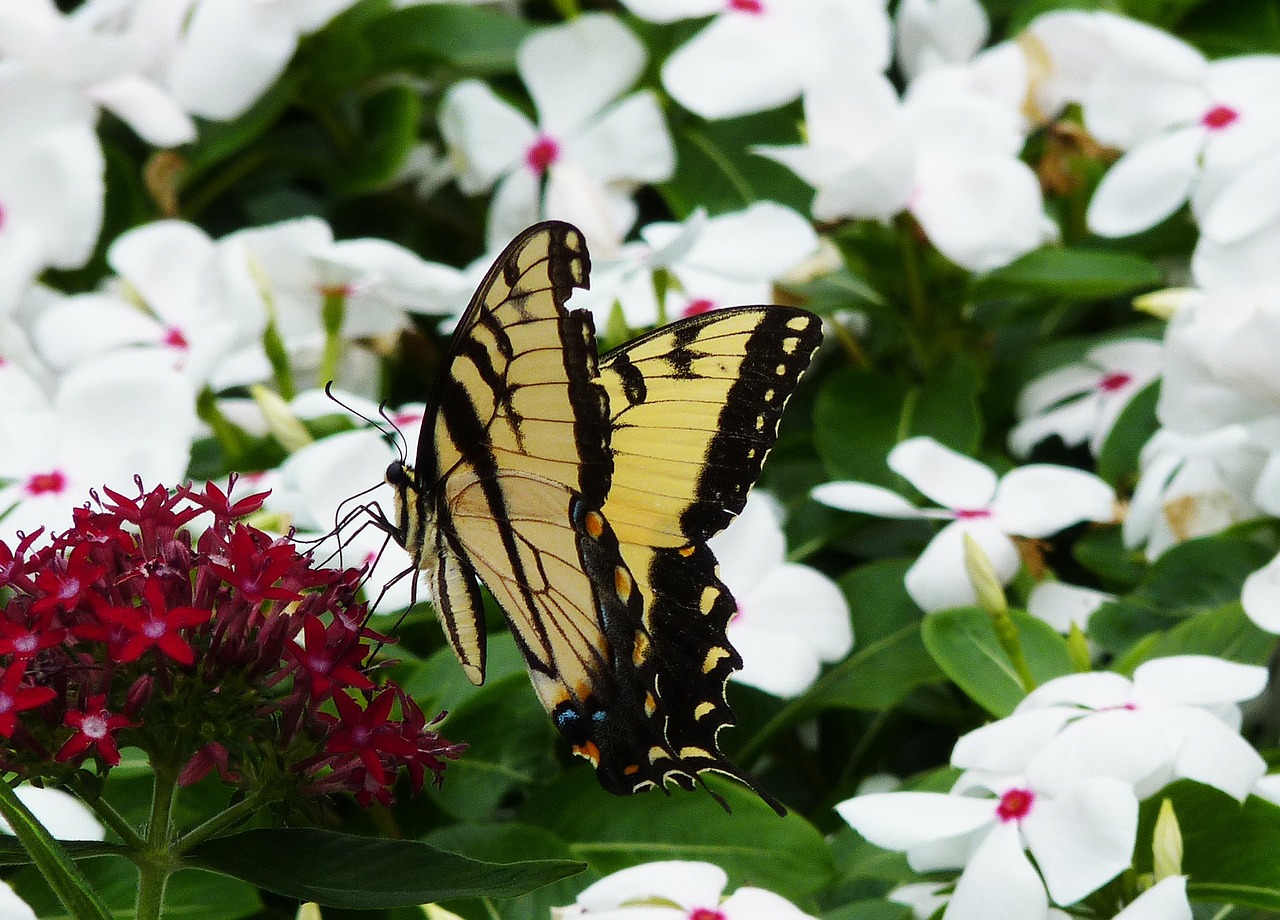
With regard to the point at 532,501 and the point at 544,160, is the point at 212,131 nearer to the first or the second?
the point at 544,160

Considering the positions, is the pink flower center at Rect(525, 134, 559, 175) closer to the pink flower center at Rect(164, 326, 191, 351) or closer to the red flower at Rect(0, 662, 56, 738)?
the pink flower center at Rect(164, 326, 191, 351)

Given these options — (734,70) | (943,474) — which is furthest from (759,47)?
(943,474)

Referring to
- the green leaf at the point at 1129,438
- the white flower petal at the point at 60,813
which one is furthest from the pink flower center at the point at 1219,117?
the white flower petal at the point at 60,813

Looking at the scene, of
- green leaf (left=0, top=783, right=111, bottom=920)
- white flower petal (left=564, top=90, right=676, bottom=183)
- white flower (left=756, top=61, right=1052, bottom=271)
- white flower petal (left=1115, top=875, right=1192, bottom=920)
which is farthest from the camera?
white flower petal (left=564, top=90, right=676, bottom=183)

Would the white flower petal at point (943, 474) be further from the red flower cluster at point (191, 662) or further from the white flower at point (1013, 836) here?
the red flower cluster at point (191, 662)

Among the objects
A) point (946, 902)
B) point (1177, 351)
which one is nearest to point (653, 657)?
point (946, 902)

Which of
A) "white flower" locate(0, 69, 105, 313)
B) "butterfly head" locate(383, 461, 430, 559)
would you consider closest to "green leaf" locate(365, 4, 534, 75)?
"white flower" locate(0, 69, 105, 313)
